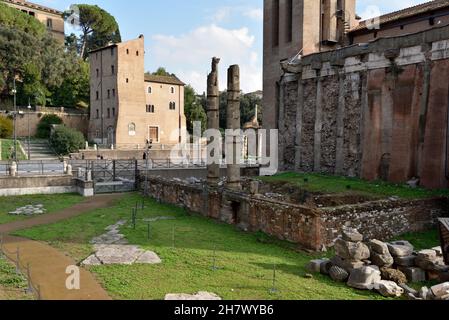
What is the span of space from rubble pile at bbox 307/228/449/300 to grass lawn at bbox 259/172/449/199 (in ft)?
19.9

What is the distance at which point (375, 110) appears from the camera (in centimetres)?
2073

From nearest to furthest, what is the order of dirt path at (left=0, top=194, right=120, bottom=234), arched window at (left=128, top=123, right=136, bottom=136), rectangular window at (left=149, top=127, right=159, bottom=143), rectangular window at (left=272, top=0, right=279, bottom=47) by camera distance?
dirt path at (left=0, top=194, right=120, bottom=234) < rectangular window at (left=272, top=0, right=279, bottom=47) < arched window at (left=128, top=123, right=136, bottom=136) < rectangular window at (left=149, top=127, right=159, bottom=143)

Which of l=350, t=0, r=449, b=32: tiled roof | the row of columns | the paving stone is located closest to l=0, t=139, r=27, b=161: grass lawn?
the row of columns

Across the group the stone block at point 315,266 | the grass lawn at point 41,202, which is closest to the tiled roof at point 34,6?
the grass lawn at point 41,202

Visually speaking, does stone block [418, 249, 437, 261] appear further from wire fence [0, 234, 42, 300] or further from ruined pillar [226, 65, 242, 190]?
ruined pillar [226, 65, 242, 190]

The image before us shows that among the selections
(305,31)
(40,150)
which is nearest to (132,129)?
(40,150)

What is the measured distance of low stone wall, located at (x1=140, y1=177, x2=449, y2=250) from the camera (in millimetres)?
10742

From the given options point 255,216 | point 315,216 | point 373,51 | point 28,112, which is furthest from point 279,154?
point 28,112

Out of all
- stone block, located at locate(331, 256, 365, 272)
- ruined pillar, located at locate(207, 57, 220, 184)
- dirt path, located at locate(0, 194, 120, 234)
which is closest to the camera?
stone block, located at locate(331, 256, 365, 272)

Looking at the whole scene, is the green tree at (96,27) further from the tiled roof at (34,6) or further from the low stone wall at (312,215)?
the low stone wall at (312,215)

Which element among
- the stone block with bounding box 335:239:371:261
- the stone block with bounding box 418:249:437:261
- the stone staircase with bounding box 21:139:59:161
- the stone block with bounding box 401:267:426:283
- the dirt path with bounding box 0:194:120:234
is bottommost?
the stone block with bounding box 401:267:426:283

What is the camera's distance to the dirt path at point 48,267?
7098 mm

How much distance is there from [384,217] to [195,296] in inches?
292

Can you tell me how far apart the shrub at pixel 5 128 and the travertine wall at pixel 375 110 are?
93.3 ft
